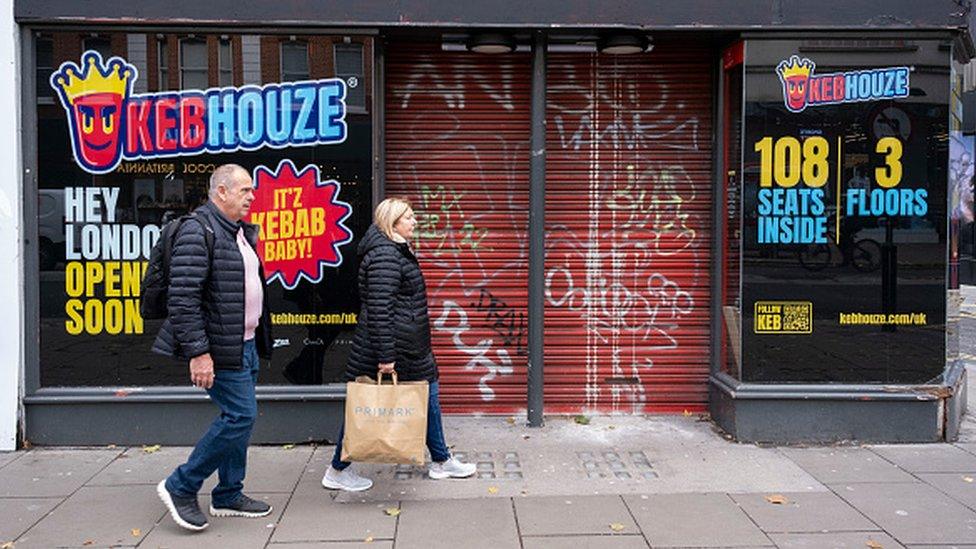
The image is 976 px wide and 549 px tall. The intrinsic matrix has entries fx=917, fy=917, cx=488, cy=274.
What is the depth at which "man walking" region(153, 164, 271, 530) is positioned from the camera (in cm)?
488

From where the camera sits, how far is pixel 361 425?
536cm

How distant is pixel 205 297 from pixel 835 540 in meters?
3.67

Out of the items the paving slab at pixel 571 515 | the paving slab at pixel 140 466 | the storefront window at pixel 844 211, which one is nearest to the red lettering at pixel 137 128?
the paving slab at pixel 140 466

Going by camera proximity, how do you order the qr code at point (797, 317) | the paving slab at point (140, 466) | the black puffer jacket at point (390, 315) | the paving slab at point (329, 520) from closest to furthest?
the paving slab at point (329, 520), the black puffer jacket at point (390, 315), the paving slab at point (140, 466), the qr code at point (797, 317)

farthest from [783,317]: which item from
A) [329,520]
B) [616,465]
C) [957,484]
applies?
[329,520]

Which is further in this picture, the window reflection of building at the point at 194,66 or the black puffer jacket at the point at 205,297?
the window reflection of building at the point at 194,66

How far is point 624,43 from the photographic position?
23.3 ft

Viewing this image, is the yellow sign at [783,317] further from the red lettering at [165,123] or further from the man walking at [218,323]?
the red lettering at [165,123]

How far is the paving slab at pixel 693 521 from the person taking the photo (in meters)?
4.97

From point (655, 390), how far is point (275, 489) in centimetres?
336

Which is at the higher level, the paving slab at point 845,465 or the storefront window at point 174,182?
the storefront window at point 174,182

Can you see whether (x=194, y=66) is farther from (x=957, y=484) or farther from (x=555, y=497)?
(x=957, y=484)

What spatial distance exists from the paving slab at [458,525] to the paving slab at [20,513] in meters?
2.13

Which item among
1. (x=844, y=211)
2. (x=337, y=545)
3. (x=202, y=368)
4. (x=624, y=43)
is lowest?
(x=337, y=545)
